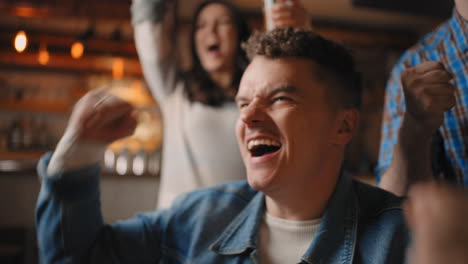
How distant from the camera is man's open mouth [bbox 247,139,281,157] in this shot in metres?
1.01

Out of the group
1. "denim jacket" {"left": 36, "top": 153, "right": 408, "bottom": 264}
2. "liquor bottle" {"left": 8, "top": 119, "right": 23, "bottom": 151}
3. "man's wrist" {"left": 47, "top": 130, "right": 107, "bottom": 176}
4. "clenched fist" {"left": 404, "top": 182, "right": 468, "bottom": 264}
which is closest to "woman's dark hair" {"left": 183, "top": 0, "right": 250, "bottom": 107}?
"denim jacket" {"left": 36, "top": 153, "right": 408, "bottom": 264}

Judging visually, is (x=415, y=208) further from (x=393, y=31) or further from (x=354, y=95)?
(x=393, y=31)

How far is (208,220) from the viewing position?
109 cm

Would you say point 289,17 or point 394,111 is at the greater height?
point 289,17

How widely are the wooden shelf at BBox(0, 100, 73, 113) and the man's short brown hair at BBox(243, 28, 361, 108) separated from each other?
381 cm

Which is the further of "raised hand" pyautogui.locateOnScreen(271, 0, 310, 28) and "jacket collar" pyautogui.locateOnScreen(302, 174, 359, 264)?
"raised hand" pyautogui.locateOnScreen(271, 0, 310, 28)

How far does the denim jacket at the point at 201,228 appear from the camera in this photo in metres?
0.92

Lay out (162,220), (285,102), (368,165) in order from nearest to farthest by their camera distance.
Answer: (285,102)
(162,220)
(368,165)

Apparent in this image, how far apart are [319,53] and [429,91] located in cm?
29

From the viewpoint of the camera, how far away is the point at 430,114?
997 mm

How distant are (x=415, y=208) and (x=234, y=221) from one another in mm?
594

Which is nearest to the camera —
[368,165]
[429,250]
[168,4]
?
[429,250]

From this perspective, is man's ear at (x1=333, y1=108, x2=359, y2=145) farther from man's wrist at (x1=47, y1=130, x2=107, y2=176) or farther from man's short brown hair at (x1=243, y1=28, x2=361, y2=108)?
man's wrist at (x1=47, y1=130, x2=107, y2=176)

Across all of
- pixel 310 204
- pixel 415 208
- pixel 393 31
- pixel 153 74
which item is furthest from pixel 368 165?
pixel 415 208
